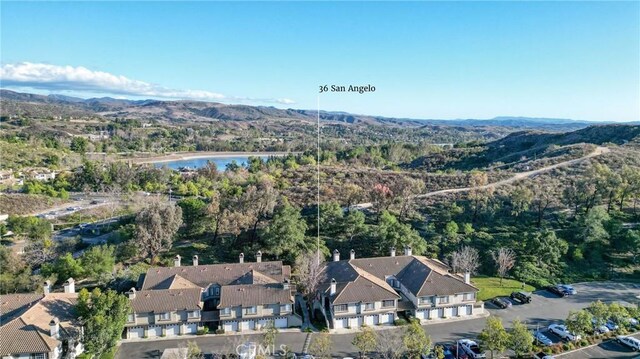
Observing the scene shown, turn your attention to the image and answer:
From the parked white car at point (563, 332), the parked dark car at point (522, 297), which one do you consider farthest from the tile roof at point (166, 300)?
the parked dark car at point (522, 297)

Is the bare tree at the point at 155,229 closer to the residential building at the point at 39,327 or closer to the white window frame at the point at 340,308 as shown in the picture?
the residential building at the point at 39,327

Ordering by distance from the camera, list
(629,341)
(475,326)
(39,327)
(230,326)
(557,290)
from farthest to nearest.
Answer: (557,290) → (475,326) → (230,326) → (629,341) → (39,327)

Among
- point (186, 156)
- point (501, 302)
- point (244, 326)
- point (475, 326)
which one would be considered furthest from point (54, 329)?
point (186, 156)

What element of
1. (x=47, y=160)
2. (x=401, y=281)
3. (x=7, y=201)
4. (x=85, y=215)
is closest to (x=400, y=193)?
(x=401, y=281)

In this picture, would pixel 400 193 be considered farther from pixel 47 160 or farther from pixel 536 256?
pixel 47 160

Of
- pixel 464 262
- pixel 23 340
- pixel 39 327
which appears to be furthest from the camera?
pixel 464 262

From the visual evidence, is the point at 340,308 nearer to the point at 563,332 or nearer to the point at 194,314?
the point at 194,314
